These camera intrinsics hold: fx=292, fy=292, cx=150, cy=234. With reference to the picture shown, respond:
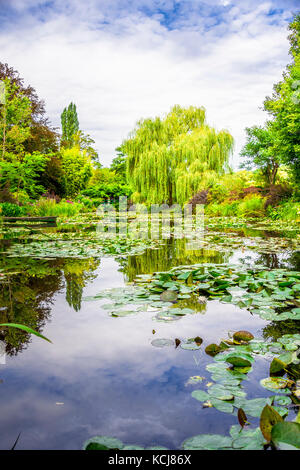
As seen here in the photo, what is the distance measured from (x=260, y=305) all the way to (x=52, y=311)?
135 centimetres

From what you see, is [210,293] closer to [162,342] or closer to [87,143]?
[162,342]

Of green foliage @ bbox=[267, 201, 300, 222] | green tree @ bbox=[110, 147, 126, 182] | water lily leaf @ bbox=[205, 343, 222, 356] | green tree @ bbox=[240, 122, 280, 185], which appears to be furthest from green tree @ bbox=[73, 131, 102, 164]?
water lily leaf @ bbox=[205, 343, 222, 356]

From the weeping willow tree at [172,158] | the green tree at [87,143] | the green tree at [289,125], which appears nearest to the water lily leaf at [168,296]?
the green tree at [289,125]

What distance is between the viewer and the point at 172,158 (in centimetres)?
1416

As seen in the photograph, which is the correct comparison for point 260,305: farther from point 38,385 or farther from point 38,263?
point 38,263

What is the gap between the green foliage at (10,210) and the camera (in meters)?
10.4

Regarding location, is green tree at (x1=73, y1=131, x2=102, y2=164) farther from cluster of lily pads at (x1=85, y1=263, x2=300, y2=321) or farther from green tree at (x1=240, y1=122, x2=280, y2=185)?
cluster of lily pads at (x1=85, y1=263, x2=300, y2=321)

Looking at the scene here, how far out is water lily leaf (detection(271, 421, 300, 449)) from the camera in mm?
703

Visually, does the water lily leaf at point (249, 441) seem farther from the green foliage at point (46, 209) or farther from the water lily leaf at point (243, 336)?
the green foliage at point (46, 209)

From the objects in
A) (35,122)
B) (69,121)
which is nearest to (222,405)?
(35,122)

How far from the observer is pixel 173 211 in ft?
54.1

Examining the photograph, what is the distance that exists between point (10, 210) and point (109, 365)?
34.7 feet

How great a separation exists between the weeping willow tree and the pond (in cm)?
1192

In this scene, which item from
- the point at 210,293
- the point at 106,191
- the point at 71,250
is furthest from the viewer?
the point at 106,191
